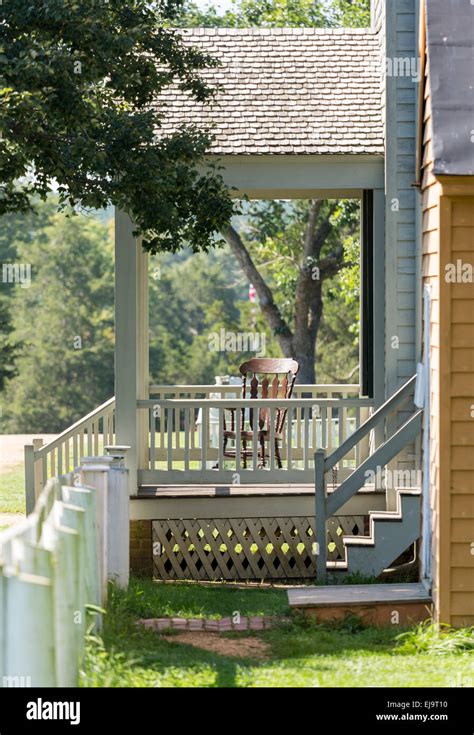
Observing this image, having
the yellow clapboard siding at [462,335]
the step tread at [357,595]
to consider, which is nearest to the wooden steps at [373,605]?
the step tread at [357,595]

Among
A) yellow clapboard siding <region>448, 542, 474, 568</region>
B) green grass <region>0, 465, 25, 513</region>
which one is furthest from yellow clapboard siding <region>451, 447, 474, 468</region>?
green grass <region>0, 465, 25, 513</region>

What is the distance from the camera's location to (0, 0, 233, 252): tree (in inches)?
363

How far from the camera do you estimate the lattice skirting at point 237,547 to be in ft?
38.7

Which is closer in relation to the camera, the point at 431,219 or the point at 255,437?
the point at 431,219

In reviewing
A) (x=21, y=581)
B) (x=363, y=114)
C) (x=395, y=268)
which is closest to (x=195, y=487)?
(x=395, y=268)

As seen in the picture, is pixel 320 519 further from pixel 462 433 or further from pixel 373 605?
pixel 462 433

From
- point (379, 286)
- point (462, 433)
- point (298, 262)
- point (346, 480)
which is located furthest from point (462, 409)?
point (298, 262)

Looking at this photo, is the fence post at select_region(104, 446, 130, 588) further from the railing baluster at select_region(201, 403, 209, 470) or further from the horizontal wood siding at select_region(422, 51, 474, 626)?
the railing baluster at select_region(201, 403, 209, 470)

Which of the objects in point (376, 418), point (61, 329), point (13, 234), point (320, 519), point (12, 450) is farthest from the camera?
point (13, 234)

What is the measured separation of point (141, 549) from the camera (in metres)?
11.7

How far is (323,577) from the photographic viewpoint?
407 inches

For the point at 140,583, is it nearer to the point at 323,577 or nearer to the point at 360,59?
the point at 323,577

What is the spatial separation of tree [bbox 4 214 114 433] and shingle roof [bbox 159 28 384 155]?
A: 39431mm

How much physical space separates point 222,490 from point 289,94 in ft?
14.6
